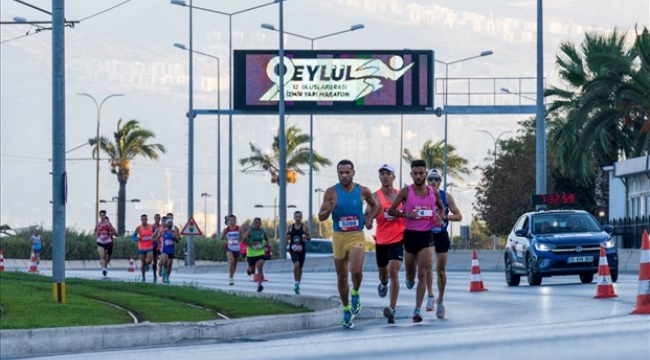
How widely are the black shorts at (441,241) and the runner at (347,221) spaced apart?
178cm

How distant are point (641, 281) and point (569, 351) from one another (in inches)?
500

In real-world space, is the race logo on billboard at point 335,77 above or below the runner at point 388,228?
above

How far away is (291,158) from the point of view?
110375 millimetres

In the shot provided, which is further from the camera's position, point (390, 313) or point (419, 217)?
point (390, 313)

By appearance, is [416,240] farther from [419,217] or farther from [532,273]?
[532,273]

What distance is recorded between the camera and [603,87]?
171 feet

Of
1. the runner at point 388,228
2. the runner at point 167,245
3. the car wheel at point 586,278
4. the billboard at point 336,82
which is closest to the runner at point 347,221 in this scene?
the runner at point 388,228

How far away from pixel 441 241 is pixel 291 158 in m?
91.7

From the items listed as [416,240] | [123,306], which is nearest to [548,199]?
[123,306]

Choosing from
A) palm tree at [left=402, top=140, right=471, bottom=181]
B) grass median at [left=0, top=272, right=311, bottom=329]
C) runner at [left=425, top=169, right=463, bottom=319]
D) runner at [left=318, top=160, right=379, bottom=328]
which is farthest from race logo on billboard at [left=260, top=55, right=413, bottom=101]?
palm tree at [left=402, top=140, right=471, bottom=181]

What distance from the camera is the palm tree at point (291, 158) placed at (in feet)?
360

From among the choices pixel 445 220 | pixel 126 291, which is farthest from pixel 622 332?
pixel 126 291

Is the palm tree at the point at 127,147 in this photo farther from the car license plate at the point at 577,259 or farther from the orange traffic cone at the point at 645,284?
the orange traffic cone at the point at 645,284

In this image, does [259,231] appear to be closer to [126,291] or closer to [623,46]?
[126,291]
